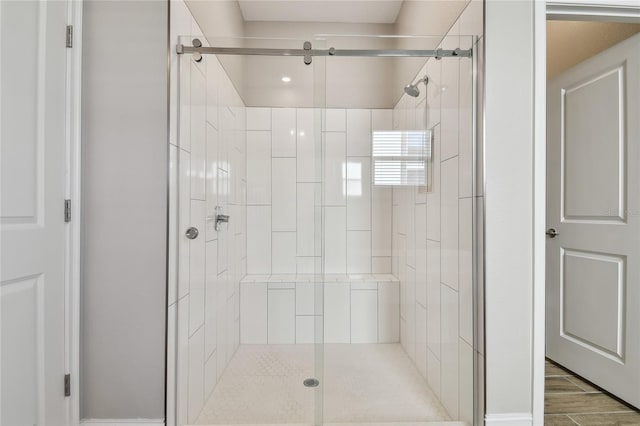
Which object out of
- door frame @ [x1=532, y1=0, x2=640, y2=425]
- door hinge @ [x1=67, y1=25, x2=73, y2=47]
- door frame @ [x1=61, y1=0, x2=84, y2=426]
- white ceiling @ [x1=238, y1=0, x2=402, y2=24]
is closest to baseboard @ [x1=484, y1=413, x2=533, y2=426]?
door frame @ [x1=532, y1=0, x2=640, y2=425]

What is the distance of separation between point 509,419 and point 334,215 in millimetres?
1215

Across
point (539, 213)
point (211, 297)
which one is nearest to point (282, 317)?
point (211, 297)

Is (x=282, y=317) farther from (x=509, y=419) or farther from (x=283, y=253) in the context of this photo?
(x=509, y=419)

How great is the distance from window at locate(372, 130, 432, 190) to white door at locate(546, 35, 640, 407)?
1188 millimetres

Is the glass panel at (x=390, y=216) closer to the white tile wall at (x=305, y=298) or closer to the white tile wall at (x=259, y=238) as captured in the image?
the white tile wall at (x=305, y=298)

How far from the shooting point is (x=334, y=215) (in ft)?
5.52

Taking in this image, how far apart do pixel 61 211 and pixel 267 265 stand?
34.6 inches

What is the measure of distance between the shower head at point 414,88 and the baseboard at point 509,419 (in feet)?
5.00

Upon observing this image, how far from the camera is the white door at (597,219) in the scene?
74.6 inches

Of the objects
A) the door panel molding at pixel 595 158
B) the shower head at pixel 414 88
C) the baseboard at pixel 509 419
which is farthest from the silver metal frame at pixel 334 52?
the baseboard at pixel 509 419

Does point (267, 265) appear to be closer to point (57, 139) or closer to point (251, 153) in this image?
point (251, 153)

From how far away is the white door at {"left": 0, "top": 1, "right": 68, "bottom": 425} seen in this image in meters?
1.15

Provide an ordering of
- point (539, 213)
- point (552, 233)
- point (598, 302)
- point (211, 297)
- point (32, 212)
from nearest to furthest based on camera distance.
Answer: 1. point (32, 212)
2. point (539, 213)
3. point (211, 297)
4. point (598, 302)
5. point (552, 233)

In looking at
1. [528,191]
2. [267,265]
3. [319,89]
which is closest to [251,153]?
[319,89]
